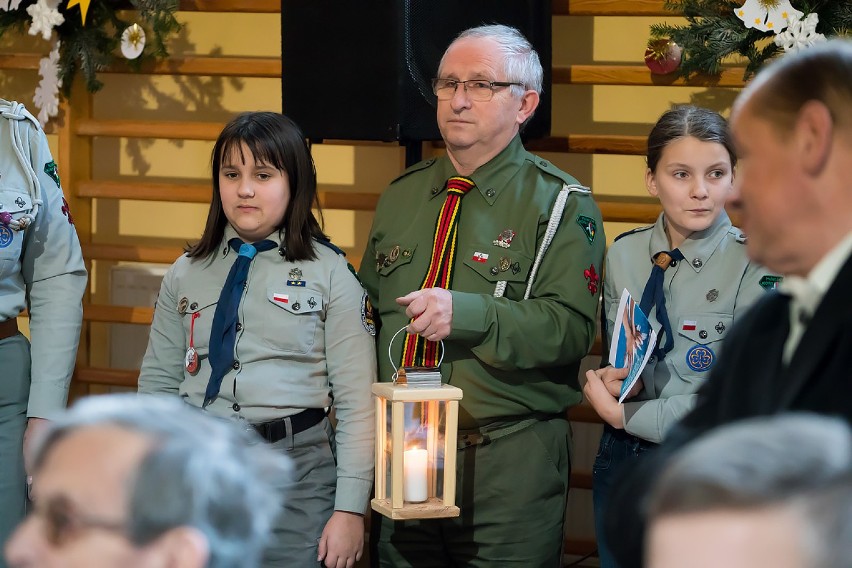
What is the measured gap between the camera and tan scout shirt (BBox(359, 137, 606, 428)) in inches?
101

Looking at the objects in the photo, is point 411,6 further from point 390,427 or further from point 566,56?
point 390,427

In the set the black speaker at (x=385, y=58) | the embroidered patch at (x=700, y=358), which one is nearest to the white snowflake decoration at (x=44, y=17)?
the black speaker at (x=385, y=58)

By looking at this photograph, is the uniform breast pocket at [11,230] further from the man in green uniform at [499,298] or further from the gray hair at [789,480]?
the gray hair at [789,480]

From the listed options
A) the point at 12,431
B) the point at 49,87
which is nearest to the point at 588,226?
the point at 12,431

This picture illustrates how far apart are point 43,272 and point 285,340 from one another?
0.69 meters

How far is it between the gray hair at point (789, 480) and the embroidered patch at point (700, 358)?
5.27 feet

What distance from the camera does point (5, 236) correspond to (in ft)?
8.91

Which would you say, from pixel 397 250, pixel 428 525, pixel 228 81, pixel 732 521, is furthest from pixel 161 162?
pixel 732 521

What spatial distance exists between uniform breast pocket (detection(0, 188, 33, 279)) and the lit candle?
113 cm

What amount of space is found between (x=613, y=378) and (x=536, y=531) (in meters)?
0.42

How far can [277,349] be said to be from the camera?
2605mm

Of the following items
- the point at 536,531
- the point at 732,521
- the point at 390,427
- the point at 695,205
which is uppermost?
the point at 695,205

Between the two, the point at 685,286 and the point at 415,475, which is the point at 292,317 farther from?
the point at 685,286

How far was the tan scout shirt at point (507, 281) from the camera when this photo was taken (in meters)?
2.55
